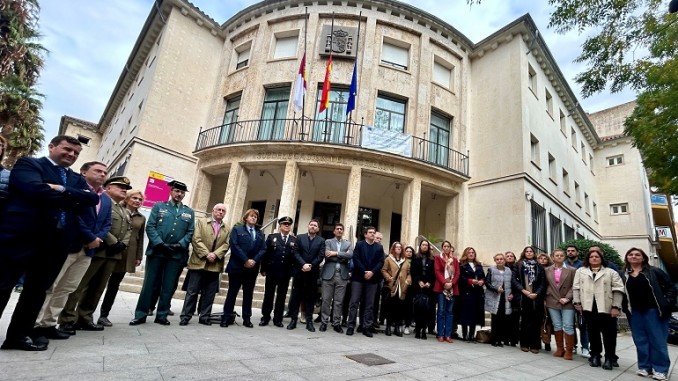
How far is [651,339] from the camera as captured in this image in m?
4.75

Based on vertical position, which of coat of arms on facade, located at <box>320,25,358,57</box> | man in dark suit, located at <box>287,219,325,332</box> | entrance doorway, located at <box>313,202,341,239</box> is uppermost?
coat of arms on facade, located at <box>320,25,358,57</box>

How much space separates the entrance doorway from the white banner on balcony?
11.7 feet

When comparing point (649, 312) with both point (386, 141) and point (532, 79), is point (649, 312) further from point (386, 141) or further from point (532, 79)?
point (532, 79)

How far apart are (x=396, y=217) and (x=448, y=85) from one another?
651 cm

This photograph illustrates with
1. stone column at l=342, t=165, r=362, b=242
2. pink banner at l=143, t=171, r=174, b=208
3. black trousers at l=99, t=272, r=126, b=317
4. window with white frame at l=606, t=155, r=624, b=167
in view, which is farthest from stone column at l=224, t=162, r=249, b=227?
window with white frame at l=606, t=155, r=624, b=167

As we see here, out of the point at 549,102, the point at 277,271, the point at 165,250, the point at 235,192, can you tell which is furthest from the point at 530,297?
the point at 549,102

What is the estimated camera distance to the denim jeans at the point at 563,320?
567cm

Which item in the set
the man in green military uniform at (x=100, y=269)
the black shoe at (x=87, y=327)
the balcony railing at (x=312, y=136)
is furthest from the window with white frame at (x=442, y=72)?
the black shoe at (x=87, y=327)

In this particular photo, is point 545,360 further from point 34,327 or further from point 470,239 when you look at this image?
point 470,239

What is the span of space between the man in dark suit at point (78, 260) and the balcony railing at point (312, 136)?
8.74m

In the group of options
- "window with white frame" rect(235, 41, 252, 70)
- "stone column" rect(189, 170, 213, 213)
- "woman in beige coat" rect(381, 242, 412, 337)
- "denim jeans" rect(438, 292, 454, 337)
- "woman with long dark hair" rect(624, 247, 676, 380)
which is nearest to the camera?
"woman with long dark hair" rect(624, 247, 676, 380)

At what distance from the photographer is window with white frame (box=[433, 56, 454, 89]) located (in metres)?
15.4

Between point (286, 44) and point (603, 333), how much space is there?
578 inches

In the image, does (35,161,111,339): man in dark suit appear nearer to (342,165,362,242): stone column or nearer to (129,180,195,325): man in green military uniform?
(129,180,195,325): man in green military uniform
